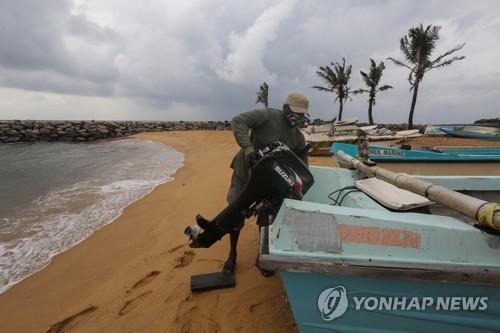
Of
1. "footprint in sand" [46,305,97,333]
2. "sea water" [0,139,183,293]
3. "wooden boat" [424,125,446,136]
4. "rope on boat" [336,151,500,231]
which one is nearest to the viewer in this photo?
"rope on boat" [336,151,500,231]

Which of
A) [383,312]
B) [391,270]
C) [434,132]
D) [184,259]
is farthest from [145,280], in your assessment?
[434,132]

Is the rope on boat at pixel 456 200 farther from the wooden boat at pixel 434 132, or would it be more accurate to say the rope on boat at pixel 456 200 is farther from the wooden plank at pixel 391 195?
the wooden boat at pixel 434 132

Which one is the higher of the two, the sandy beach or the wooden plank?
the wooden plank

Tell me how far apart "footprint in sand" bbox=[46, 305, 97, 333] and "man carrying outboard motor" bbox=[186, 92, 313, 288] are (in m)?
1.23

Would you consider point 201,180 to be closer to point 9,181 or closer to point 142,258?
point 142,258

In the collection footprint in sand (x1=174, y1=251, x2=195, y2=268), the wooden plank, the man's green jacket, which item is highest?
the man's green jacket

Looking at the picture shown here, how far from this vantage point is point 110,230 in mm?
4703

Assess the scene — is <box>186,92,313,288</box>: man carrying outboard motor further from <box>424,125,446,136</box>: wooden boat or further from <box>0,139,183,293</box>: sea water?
<box>424,125,446,136</box>: wooden boat

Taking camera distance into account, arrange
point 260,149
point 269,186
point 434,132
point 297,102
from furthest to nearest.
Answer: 1. point 434,132
2. point 297,102
3. point 260,149
4. point 269,186

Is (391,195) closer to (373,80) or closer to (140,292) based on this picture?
(140,292)

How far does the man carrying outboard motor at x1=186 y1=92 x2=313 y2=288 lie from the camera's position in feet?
7.07

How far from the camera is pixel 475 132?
58.0 ft

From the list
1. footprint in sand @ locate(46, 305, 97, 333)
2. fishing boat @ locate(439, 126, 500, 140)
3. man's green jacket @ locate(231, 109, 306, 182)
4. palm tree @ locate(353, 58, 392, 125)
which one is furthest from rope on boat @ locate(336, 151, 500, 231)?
palm tree @ locate(353, 58, 392, 125)

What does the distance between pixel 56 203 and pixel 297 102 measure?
5799 mm
